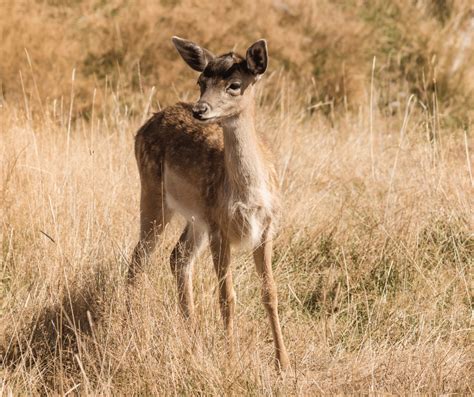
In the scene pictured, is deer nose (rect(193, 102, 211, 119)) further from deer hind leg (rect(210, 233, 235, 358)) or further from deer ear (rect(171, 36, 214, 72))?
deer hind leg (rect(210, 233, 235, 358))

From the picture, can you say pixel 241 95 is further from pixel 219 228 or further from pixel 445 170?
pixel 445 170

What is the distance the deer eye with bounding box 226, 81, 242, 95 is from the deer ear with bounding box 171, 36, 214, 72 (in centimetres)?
37

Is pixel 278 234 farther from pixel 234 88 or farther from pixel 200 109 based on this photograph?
pixel 200 109

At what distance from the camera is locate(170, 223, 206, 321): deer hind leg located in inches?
219

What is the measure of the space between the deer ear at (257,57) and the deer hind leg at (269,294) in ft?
3.24

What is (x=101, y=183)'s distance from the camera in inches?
270

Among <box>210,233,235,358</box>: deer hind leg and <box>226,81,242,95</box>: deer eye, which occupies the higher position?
<box>226,81,242,95</box>: deer eye

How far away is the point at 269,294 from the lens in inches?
211

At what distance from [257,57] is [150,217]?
1517 mm

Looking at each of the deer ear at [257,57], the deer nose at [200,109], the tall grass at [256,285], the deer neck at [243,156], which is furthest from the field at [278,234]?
the deer ear at [257,57]

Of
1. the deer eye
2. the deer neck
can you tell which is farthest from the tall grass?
the deer eye

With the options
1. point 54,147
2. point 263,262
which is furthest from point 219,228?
point 54,147

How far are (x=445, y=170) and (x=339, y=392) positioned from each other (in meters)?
3.03

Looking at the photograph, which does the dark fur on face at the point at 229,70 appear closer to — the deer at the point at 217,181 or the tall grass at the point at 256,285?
the deer at the point at 217,181
